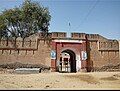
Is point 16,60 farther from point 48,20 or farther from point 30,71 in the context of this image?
point 48,20

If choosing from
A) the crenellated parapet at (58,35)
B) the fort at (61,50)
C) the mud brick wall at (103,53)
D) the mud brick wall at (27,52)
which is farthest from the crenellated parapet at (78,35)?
the mud brick wall at (27,52)

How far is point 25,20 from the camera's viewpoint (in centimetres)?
2903

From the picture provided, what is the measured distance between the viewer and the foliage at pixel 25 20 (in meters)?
28.9

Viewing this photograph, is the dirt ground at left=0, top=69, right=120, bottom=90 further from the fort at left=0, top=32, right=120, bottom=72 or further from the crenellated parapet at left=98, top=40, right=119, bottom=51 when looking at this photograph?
the crenellated parapet at left=98, top=40, right=119, bottom=51

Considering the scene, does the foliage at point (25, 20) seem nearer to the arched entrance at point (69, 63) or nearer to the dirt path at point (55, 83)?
the arched entrance at point (69, 63)

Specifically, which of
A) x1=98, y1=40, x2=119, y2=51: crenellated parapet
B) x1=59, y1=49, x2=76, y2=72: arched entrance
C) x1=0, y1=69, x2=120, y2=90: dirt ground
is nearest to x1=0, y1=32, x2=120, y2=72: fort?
x1=98, y1=40, x2=119, y2=51: crenellated parapet

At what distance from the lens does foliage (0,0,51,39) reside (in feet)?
94.9

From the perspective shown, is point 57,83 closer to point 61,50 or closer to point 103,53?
point 61,50

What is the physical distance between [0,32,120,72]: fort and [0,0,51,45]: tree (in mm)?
7005

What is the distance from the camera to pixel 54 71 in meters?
21.5

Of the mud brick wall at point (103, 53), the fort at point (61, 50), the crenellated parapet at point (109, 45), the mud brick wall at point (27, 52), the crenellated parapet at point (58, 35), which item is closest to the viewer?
the mud brick wall at point (27, 52)

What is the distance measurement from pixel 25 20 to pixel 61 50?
30.7 ft

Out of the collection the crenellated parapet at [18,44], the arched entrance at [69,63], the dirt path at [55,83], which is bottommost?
the dirt path at [55,83]

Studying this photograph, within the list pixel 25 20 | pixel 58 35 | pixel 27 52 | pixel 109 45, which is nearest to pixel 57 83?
pixel 27 52
